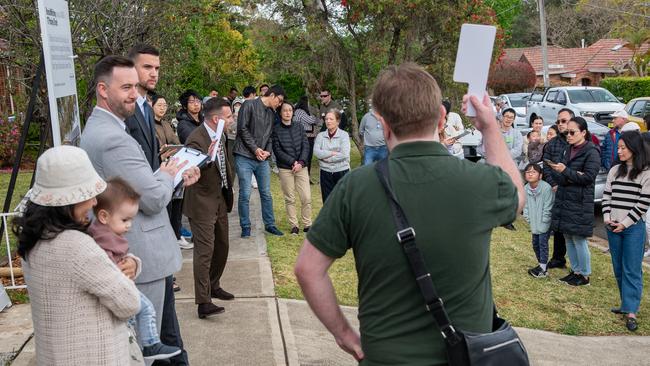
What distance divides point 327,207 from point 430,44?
48.6 feet

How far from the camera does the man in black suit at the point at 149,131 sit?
14.2ft

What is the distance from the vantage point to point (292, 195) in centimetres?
1002

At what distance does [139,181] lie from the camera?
3.70 m

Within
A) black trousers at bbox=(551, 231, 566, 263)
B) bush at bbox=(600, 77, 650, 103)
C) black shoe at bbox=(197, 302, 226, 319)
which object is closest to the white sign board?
black shoe at bbox=(197, 302, 226, 319)

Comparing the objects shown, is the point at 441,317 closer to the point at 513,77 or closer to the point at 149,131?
the point at 149,131

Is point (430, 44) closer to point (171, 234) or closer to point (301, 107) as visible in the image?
point (301, 107)

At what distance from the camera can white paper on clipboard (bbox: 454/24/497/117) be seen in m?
2.70

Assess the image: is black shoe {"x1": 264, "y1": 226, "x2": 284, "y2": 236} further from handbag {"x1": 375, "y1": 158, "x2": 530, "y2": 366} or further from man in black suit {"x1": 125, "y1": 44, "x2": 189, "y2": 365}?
handbag {"x1": 375, "y1": 158, "x2": 530, "y2": 366}

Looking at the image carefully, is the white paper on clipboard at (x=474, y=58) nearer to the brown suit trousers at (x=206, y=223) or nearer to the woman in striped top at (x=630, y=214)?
the brown suit trousers at (x=206, y=223)

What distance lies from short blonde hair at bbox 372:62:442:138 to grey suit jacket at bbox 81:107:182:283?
5.72ft

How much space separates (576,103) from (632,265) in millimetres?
18705

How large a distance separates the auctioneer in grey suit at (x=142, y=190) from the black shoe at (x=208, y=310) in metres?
1.94

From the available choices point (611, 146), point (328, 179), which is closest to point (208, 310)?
point (328, 179)

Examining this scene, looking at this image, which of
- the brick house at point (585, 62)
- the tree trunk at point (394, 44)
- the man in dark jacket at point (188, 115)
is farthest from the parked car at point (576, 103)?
the brick house at point (585, 62)
